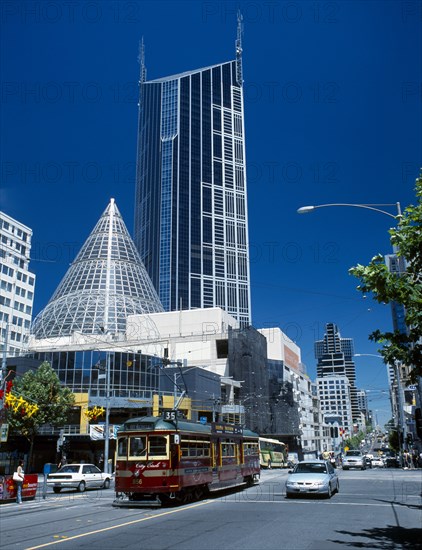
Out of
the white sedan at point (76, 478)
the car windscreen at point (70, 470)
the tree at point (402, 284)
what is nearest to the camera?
the tree at point (402, 284)

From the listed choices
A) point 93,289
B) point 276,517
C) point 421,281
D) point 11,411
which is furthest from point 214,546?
point 93,289

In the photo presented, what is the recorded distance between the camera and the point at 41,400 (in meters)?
43.7

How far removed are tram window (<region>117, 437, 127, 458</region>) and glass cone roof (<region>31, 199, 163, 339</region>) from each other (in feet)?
238

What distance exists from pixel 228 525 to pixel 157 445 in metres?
6.56

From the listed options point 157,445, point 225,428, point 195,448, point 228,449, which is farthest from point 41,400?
point 157,445

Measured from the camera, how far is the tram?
19.6 meters

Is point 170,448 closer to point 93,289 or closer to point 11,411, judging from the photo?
point 11,411

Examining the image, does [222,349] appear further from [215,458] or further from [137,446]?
[137,446]

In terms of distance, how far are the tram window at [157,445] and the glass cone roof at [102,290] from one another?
242 feet

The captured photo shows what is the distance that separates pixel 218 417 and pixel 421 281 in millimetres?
65670

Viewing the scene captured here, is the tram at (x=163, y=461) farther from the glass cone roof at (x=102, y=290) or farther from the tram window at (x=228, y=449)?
the glass cone roof at (x=102, y=290)

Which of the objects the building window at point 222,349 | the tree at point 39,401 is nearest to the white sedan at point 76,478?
the tree at point 39,401

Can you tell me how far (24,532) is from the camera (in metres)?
13.4

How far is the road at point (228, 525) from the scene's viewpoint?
11.3m
